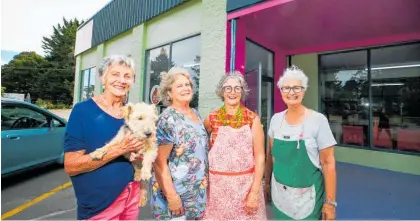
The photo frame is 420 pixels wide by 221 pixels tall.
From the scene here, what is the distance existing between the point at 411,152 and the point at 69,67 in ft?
148

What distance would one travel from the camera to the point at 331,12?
14.4 ft

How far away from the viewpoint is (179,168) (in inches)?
74.2

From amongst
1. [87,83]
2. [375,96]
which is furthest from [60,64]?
[375,96]

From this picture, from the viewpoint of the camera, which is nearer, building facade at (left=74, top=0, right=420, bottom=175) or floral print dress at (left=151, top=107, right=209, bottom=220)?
floral print dress at (left=151, top=107, right=209, bottom=220)

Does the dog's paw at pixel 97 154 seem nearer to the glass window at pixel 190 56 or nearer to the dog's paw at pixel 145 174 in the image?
the dog's paw at pixel 145 174

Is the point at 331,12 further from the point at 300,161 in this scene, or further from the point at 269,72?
the point at 300,161

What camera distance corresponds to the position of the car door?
4297 mm

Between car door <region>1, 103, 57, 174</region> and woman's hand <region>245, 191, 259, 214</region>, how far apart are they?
4.39 m

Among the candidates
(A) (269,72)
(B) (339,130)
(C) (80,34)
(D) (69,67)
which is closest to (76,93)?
(C) (80,34)

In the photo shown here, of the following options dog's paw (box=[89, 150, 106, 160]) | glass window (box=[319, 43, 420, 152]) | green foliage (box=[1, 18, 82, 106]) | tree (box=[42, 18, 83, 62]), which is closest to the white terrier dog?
dog's paw (box=[89, 150, 106, 160])

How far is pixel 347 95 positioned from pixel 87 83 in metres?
12.0

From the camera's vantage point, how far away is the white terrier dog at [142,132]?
165cm

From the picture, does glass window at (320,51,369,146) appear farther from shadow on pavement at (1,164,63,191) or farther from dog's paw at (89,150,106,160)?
shadow on pavement at (1,164,63,191)

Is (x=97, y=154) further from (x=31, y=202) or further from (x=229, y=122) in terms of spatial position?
(x=31, y=202)
